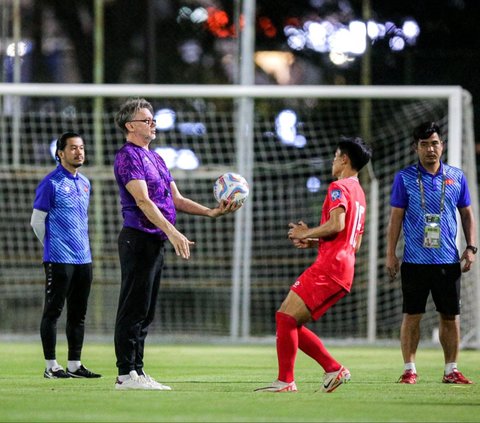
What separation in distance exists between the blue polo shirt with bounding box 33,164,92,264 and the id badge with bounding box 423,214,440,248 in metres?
2.72

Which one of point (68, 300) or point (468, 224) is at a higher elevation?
point (468, 224)

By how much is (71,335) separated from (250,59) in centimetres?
796

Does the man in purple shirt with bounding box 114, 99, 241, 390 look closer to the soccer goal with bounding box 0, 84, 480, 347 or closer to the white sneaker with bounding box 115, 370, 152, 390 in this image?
the white sneaker with bounding box 115, 370, 152, 390

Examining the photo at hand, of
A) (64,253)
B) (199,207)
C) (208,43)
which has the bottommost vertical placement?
(64,253)

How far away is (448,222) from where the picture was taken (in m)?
9.61

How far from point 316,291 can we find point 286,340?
0.38 m

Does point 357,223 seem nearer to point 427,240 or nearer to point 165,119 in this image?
point 427,240

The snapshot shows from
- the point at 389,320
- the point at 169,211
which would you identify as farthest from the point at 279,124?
the point at 169,211

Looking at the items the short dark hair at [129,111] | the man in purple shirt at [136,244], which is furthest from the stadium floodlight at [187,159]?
the man in purple shirt at [136,244]

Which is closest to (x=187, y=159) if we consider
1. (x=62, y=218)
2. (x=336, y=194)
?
(x=62, y=218)

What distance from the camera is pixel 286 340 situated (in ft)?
26.5

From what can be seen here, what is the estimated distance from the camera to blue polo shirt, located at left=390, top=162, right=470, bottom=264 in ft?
31.2

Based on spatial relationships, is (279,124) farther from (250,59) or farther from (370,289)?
(370,289)

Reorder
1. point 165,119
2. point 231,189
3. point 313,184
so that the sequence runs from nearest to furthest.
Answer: point 231,189, point 313,184, point 165,119
